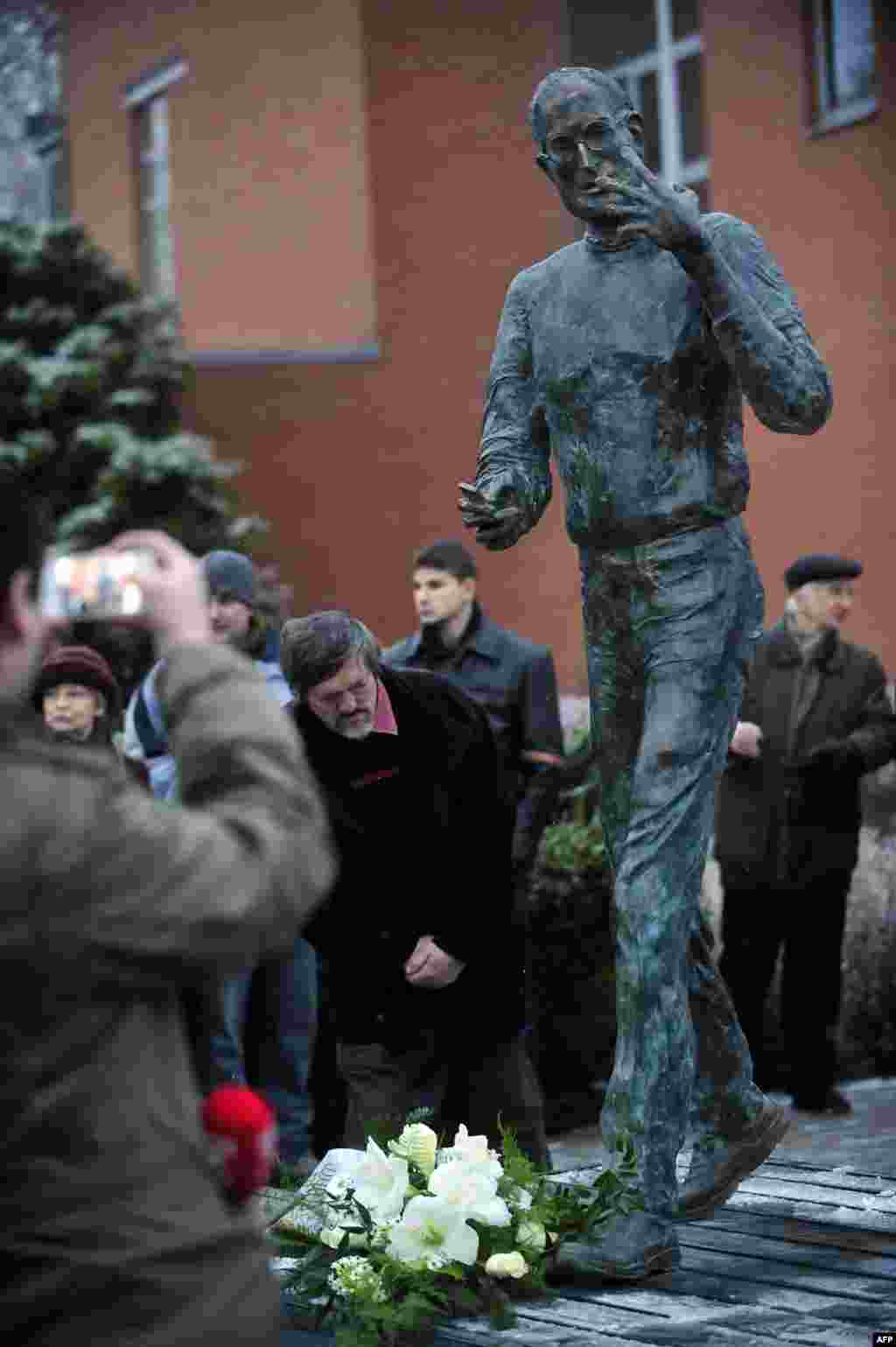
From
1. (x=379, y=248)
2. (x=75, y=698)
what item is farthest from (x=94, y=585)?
(x=379, y=248)

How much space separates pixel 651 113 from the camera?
1555 cm

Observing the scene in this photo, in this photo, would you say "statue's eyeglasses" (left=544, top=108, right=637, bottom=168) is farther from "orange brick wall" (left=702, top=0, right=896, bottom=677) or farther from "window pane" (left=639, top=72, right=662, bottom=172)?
"window pane" (left=639, top=72, right=662, bottom=172)

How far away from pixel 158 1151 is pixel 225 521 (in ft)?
44.9

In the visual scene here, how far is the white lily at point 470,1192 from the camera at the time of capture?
5254 mm

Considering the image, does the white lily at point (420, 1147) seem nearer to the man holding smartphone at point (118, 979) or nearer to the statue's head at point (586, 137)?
the statue's head at point (586, 137)

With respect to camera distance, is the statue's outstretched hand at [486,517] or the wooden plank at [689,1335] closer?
the wooden plank at [689,1335]

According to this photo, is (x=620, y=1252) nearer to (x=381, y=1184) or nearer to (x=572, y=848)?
(x=381, y=1184)

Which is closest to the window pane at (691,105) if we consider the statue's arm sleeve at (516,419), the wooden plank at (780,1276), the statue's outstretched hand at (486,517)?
the statue's arm sleeve at (516,419)

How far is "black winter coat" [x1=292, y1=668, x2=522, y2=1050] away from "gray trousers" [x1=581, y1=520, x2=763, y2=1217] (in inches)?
12.9

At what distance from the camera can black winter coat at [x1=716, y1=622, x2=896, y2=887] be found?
348 inches

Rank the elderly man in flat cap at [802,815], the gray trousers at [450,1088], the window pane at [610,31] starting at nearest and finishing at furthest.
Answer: the gray trousers at [450,1088] → the elderly man in flat cap at [802,815] → the window pane at [610,31]

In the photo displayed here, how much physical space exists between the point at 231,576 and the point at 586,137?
255 cm

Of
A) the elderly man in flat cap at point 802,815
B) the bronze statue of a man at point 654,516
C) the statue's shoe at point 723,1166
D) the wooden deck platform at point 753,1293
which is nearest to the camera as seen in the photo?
the wooden deck platform at point 753,1293

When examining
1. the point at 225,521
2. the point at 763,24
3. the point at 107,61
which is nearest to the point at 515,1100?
the point at 763,24
